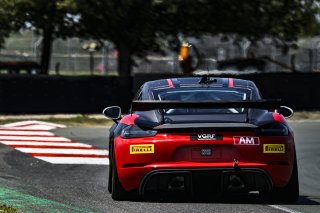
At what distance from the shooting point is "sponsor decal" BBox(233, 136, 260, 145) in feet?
25.1

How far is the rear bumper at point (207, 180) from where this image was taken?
7.61 meters

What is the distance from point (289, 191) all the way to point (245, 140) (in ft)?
2.62

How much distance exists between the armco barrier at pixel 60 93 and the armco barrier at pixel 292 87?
2.31 feet

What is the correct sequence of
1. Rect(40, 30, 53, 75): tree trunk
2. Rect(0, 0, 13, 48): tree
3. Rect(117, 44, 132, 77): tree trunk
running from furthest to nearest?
1. Rect(40, 30, 53, 75): tree trunk
2. Rect(117, 44, 132, 77): tree trunk
3. Rect(0, 0, 13, 48): tree

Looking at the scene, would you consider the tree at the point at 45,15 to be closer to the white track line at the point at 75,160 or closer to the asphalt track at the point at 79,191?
the asphalt track at the point at 79,191

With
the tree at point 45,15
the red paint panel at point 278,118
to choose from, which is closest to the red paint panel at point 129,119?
the red paint panel at point 278,118

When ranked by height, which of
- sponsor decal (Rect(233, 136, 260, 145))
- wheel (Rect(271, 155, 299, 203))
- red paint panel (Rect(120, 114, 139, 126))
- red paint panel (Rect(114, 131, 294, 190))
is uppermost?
red paint panel (Rect(120, 114, 139, 126))

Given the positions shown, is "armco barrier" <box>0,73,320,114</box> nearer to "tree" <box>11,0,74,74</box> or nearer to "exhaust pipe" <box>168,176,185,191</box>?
"tree" <box>11,0,74,74</box>

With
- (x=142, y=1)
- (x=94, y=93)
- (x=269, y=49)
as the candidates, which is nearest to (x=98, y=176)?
(x=94, y=93)

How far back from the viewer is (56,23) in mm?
28500

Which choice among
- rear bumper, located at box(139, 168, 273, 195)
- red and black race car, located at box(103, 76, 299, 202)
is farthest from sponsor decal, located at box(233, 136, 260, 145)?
rear bumper, located at box(139, 168, 273, 195)

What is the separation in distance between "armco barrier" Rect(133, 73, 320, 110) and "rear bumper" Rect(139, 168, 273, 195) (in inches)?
666

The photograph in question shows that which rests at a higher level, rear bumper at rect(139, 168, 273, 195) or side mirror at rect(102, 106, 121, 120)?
side mirror at rect(102, 106, 121, 120)

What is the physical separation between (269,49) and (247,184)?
38.5 m
